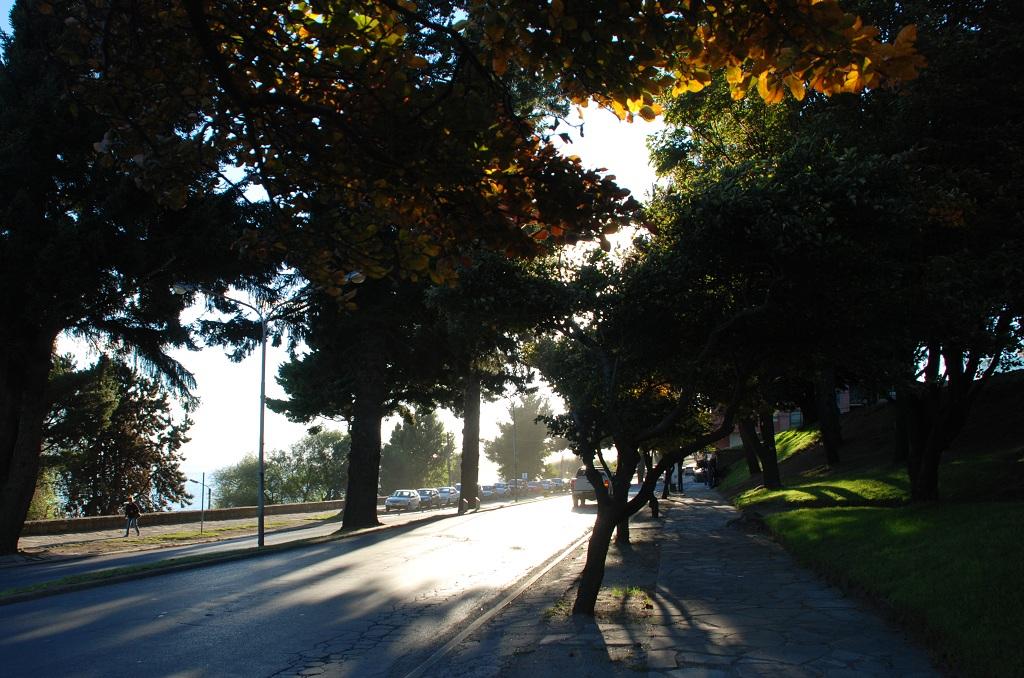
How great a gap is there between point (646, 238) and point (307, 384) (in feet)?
72.8

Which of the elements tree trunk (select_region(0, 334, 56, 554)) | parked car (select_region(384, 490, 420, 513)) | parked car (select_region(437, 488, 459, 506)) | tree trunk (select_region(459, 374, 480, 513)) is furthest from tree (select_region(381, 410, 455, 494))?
tree trunk (select_region(0, 334, 56, 554))

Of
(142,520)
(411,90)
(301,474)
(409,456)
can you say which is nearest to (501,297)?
(411,90)

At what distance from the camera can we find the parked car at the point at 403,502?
47750 millimetres

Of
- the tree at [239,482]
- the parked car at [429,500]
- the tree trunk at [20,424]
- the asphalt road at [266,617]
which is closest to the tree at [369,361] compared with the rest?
the tree trunk at [20,424]

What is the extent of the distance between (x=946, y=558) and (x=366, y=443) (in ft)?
67.9

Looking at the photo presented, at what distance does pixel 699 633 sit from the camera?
720 cm

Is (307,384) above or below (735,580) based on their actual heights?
above

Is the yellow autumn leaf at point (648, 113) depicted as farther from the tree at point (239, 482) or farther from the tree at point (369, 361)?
the tree at point (239, 482)

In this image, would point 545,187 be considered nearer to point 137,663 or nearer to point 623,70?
point 623,70

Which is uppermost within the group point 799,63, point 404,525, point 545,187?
point 799,63

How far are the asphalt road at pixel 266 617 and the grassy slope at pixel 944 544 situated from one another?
4.45m

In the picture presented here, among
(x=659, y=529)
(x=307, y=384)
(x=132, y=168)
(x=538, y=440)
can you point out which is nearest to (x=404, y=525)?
(x=307, y=384)

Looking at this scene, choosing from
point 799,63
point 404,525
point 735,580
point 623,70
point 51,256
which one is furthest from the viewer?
point 404,525

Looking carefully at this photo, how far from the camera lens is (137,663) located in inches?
274
